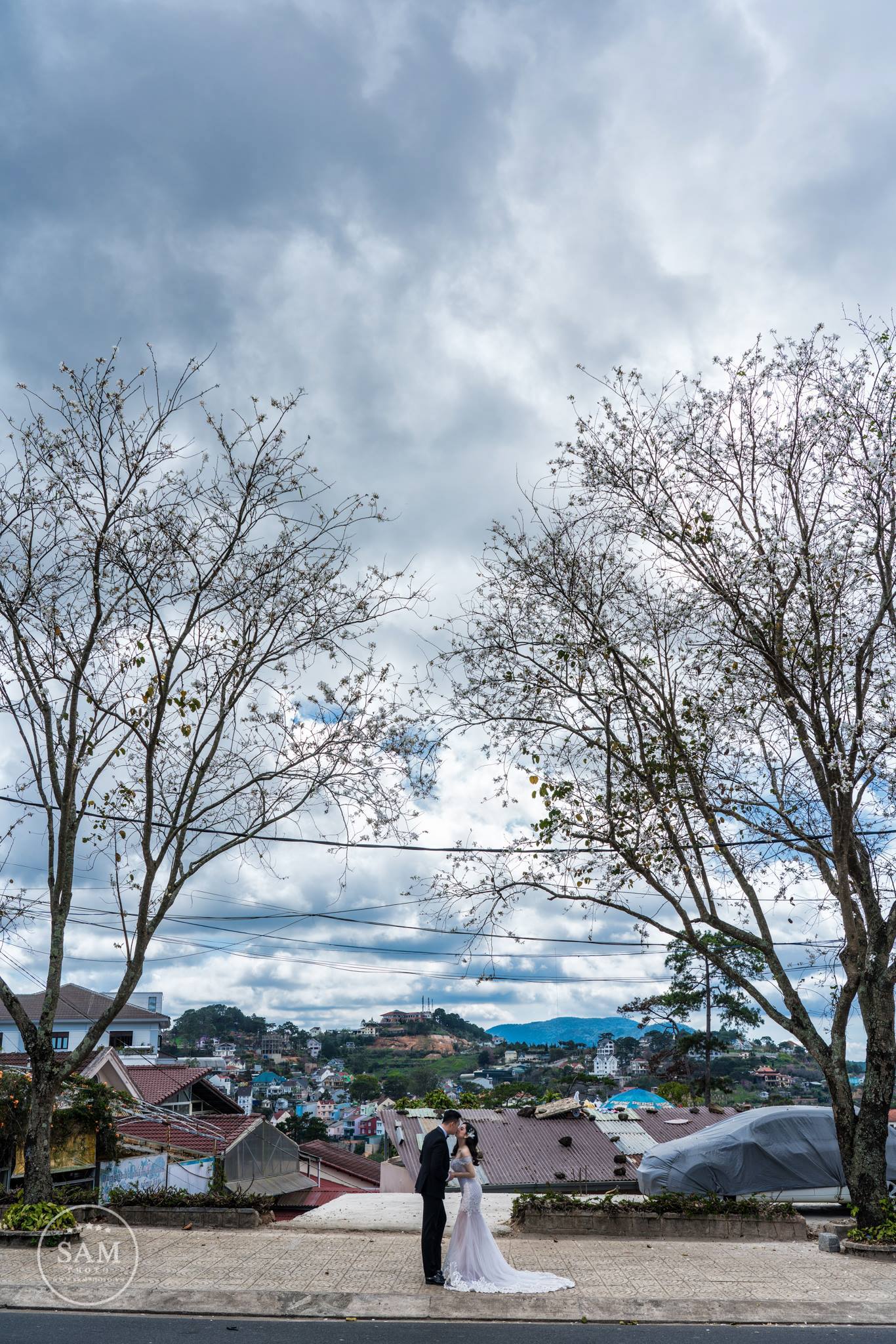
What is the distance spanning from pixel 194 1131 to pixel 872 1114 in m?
13.2

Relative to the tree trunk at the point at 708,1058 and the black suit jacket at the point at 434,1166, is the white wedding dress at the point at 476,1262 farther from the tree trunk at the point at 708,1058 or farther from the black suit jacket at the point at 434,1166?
the tree trunk at the point at 708,1058

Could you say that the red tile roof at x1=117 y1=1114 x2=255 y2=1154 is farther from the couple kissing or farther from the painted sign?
the couple kissing

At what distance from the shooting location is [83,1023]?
44875mm

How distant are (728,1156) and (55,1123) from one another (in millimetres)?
11167

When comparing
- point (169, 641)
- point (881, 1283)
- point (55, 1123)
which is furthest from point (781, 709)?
point (55, 1123)

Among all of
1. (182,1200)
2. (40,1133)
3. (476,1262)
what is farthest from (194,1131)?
(476,1262)

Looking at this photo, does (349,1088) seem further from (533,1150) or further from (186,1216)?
(186,1216)

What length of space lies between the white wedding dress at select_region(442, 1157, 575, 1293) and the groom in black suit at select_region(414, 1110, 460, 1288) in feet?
0.33

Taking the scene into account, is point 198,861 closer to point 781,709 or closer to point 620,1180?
point 781,709

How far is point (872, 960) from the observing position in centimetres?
1178

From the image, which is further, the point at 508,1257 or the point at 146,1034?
the point at 146,1034

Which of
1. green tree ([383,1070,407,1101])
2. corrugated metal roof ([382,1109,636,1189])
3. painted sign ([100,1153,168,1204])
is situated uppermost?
painted sign ([100,1153,168,1204])

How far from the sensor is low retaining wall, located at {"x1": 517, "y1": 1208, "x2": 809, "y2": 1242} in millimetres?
12055

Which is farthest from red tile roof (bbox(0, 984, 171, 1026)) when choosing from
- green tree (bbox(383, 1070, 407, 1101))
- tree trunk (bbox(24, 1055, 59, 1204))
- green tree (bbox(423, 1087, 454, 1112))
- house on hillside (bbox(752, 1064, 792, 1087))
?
tree trunk (bbox(24, 1055, 59, 1204))
